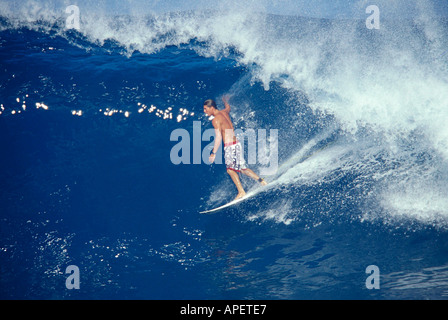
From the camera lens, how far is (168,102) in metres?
6.50

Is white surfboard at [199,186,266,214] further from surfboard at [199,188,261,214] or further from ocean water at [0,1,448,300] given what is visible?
ocean water at [0,1,448,300]

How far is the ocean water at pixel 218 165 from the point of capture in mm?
4422

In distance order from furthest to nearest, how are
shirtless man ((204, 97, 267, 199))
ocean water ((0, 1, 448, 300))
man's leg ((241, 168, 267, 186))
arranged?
man's leg ((241, 168, 267, 186)), shirtless man ((204, 97, 267, 199)), ocean water ((0, 1, 448, 300))

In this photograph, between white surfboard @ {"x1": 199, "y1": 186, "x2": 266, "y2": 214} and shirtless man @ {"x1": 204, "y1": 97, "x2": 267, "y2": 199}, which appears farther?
white surfboard @ {"x1": 199, "y1": 186, "x2": 266, "y2": 214}

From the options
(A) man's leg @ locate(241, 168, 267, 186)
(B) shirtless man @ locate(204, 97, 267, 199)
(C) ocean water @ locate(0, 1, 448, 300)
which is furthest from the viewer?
(A) man's leg @ locate(241, 168, 267, 186)

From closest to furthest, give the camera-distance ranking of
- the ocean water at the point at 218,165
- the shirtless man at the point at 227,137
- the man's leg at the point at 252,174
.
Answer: the ocean water at the point at 218,165
the shirtless man at the point at 227,137
the man's leg at the point at 252,174

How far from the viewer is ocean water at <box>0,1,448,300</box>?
442 centimetres

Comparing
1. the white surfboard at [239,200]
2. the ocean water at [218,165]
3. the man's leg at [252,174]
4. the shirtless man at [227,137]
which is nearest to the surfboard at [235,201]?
the white surfboard at [239,200]

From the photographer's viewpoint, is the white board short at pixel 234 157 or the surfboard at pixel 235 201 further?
the surfboard at pixel 235 201

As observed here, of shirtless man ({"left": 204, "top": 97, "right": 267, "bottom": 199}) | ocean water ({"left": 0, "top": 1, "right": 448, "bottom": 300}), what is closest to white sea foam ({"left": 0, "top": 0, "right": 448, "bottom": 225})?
ocean water ({"left": 0, "top": 1, "right": 448, "bottom": 300})

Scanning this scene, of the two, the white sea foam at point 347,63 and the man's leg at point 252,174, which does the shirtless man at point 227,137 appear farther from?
the white sea foam at point 347,63

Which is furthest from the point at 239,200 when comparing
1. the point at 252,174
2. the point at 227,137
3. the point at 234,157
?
the point at 227,137

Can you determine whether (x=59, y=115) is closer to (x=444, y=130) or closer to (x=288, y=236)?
(x=288, y=236)

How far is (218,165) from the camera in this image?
5.97m
